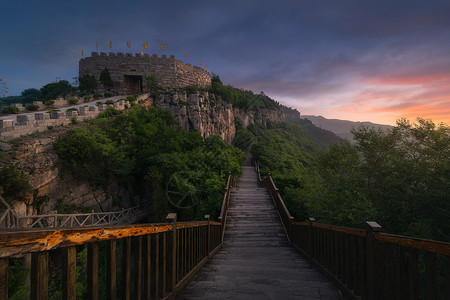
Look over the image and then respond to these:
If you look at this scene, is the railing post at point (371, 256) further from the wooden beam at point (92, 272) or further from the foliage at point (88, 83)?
the foliage at point (88, 83)

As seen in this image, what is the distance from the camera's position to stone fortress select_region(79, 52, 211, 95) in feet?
87.6

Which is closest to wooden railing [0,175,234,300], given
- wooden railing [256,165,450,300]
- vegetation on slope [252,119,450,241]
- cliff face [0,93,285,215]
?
wooden railing [256,165,450,300]

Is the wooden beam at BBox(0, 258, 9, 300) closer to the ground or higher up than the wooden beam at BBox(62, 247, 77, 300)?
higher up

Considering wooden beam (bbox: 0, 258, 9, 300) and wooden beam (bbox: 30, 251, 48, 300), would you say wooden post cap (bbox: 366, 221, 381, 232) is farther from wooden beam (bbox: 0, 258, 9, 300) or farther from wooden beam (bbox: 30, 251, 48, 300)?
wooden beam (bbox: 0, 258, 9, 300)

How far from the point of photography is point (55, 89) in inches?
1152

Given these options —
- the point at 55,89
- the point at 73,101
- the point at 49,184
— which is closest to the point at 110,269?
the point at 49,184

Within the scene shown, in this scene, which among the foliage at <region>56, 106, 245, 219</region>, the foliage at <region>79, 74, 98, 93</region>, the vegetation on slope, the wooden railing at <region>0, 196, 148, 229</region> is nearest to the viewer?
the vegetation on slope

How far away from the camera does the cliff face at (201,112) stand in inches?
915

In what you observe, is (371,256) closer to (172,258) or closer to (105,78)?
(172,258)

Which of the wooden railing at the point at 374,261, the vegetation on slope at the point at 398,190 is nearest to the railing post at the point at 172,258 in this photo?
the wooden railing at the point at 374,261

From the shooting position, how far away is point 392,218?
698 centimetres

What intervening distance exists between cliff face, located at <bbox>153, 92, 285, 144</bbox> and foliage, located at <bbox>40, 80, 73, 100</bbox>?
13477 mm

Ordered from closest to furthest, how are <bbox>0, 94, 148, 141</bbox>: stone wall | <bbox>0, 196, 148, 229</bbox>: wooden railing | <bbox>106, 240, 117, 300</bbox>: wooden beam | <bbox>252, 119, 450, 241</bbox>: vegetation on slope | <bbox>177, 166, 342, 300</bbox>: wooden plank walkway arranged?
1. <bbox>106, 240, 117, 300</bbox>: wooden beam
2. <bbox>177, 166, 342, 300</bbox>: wooden plank walkway
3. <bbox>252, 119, 450, 241</bbox>: vegetation on slope
4. <bbox>0, 196, 148, 229</bbox>: wooden railing
5. <bbox>0, 94, 148, 141</bbox>: stone wall

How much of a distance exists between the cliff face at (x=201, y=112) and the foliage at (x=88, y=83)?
7.98 metres
